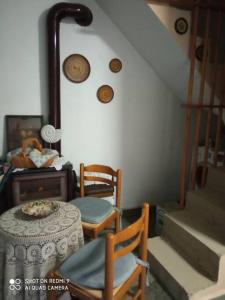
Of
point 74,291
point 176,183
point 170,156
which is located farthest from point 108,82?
point 74,291

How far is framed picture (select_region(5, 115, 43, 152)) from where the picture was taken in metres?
2.26

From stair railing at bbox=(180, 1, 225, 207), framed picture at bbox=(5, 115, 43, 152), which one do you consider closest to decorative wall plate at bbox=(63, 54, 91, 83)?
framed picture at bbox=(5, 115, 43, 152)

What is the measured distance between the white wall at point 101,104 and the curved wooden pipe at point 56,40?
11 centimetres

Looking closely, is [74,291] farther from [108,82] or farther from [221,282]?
[108,82]

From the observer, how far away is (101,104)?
2533mm

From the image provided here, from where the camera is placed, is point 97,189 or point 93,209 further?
point 97,189

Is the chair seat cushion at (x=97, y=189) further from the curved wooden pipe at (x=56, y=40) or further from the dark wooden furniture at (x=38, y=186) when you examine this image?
the curved wooden pipe at (x=56, y=40)

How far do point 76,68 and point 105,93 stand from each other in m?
0.36

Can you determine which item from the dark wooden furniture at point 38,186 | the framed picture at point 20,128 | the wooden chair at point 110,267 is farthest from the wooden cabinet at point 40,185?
the wooden chair at point 110,267

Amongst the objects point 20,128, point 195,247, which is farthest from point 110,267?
point 20,128

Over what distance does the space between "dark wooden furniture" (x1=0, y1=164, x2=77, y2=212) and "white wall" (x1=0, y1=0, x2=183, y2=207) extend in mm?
424

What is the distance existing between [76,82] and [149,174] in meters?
1.27

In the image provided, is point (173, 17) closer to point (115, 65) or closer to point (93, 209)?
point (115, 65)

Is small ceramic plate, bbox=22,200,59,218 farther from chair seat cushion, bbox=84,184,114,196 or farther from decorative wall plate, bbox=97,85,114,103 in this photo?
decorative wall plate, bbox=97,85,114,103
